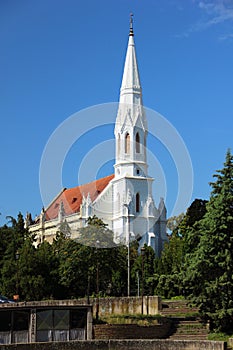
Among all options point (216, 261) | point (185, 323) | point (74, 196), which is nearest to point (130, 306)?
point (185, 323)

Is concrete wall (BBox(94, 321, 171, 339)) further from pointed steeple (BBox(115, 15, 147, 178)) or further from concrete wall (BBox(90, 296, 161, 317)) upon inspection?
pointed steeple (BBox(115, 15, 147, 178))

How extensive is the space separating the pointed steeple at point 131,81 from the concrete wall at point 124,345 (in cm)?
6958

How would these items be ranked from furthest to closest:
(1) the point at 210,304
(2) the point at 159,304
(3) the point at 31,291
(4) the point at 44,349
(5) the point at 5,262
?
(5) the point at 5,262
(3) the point at 31,291
(2) the point at 159,304
(1) the point at 210,304
(4) the point at 44,349

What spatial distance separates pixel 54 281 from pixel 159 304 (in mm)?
20474

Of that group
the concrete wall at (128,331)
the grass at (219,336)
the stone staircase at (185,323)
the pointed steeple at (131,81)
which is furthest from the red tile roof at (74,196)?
the grass at (219,336)

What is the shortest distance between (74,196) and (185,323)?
247ft

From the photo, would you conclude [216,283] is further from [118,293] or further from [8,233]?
[8,233]

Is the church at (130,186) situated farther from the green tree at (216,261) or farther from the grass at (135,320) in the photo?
the grass at (135,320)

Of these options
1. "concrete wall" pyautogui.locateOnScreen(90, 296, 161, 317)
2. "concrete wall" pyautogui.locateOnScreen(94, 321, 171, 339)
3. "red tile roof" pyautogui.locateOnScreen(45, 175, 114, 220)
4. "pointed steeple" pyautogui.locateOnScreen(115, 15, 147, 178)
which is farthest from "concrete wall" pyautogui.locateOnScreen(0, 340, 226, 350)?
"red tile roof" pyautogui.locateOnScreen(45, 175, 114, 220)

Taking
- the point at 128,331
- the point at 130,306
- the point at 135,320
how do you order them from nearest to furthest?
the point at 128,331, the point at 135,320, the point at 130,306

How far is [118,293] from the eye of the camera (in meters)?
63.7

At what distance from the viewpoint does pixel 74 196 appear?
110438mm

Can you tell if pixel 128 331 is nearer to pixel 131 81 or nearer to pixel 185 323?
pixel 185 323

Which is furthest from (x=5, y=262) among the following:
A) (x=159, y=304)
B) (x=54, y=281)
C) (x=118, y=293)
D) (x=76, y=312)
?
(x=76, y=312)
